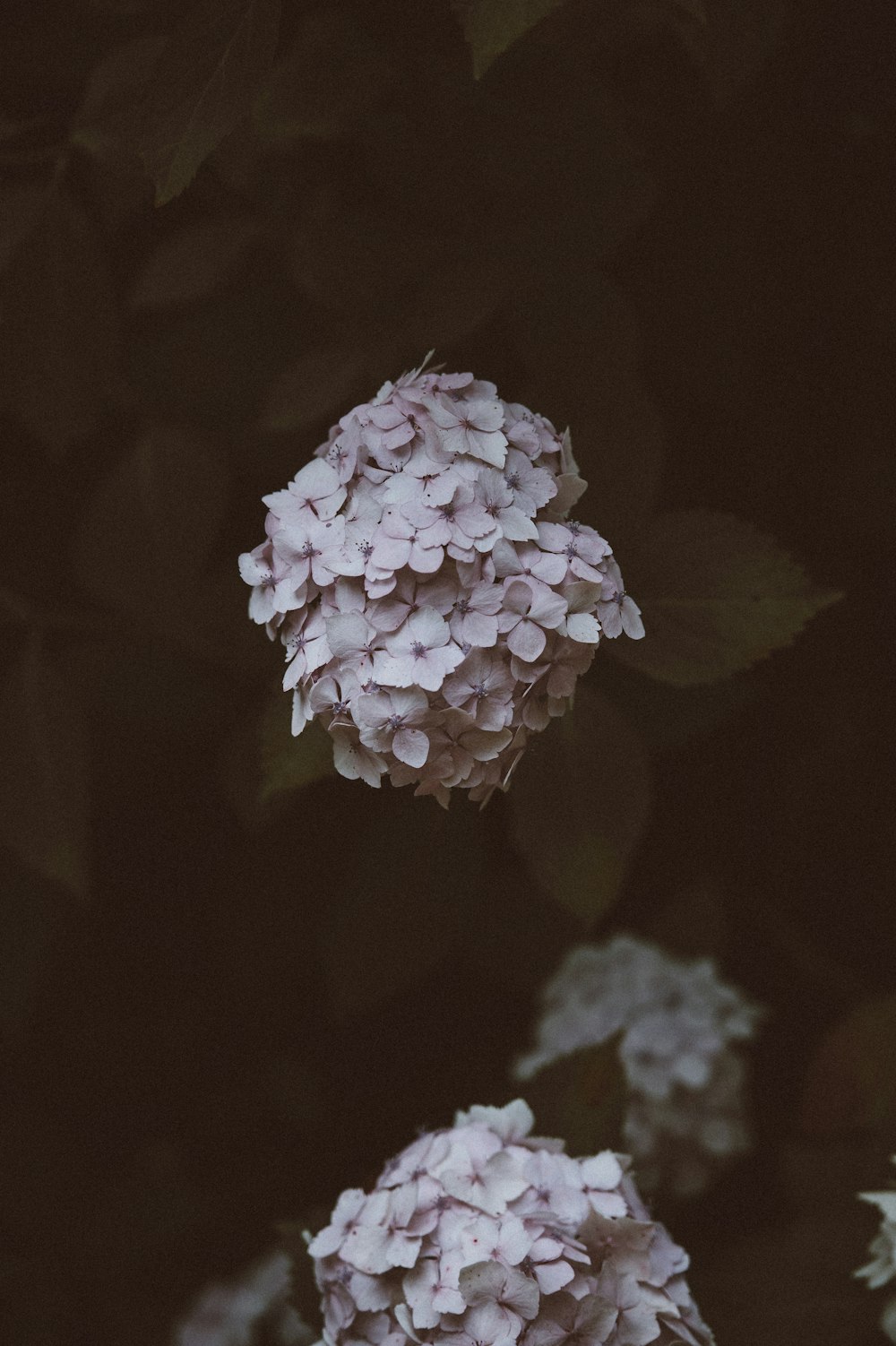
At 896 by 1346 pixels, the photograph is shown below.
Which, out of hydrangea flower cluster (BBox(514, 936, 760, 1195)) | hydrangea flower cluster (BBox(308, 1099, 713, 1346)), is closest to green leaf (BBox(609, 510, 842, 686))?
hydrangea flower cluster (BBox(308, 1099, 713, 1346))

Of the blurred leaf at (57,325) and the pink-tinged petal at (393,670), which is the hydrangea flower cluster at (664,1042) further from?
the blurred leaf at (57,325)

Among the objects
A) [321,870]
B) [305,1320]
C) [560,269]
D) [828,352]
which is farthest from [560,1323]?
[828,352]

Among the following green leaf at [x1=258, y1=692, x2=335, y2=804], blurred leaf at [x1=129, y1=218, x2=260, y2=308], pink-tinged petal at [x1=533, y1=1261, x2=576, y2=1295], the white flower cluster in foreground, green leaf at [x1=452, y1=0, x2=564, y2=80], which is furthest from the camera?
the white flower cluster in foreground

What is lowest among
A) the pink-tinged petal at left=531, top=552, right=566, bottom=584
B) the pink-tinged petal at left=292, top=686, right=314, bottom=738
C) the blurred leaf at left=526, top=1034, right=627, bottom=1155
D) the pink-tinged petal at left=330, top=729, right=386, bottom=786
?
the blurred leaf at left=526, top=1034, right=627, bottom=1155

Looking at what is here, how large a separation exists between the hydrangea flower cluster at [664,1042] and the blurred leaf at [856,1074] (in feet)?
0.35

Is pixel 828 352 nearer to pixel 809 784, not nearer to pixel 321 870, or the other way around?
pixel 809 784

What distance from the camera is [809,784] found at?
2.02 metres

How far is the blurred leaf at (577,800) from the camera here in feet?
4.78

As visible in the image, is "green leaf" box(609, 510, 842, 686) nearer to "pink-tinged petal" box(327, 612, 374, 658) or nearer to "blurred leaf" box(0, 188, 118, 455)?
"pink-tinged petal" box(327, 612, 374, 658)

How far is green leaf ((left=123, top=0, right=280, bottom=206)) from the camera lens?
1.19 metres

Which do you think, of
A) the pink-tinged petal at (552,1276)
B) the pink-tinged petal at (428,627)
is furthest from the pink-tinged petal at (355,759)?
the pink-tinged petal at (552,1276)

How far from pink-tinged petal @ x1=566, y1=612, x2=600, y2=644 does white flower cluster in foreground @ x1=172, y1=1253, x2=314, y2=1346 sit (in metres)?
1.36

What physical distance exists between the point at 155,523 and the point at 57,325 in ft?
1.10

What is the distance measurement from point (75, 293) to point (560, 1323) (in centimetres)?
122
